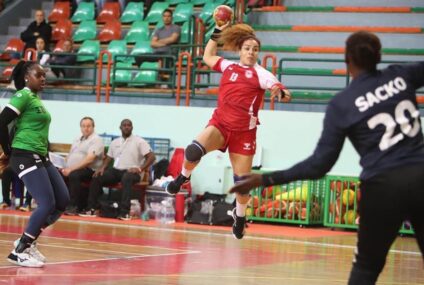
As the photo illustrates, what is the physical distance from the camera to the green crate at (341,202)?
→ 15.9 meters

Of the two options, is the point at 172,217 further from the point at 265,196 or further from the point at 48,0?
the point at 48,0

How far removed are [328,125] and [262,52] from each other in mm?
13919

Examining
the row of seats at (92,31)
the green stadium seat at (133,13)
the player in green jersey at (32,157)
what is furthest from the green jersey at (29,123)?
the green stadium seat at (133,13)

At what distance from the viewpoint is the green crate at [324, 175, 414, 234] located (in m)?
15.9

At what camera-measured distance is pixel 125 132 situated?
653 inches

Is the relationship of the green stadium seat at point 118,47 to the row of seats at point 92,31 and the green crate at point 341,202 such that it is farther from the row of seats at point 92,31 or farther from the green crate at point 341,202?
the green crate at point 341,202

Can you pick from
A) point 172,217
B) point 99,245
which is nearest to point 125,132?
point 172,217

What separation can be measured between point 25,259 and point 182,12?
12.5 metres

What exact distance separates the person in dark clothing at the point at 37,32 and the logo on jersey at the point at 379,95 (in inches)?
639

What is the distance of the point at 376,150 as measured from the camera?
497 centimetres

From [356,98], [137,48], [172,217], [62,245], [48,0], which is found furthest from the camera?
[48,0]

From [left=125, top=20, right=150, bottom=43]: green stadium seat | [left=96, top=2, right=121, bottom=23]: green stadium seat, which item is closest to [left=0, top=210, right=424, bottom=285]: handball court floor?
[left=125, top=20, right=150, bottom=43]: green stadium seat

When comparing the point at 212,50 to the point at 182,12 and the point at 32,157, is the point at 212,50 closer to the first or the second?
the point at 32,157

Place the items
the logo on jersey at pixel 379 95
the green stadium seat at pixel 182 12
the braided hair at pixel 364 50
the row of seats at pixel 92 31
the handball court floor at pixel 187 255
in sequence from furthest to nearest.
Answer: the row of seats at pixel 92 31 < the green stadium seat at pixel 182 12 < the handball court floor at pixel 187 255 < the braided hair at pixel 364 50 < the logo on jersey at pixel 379 95
